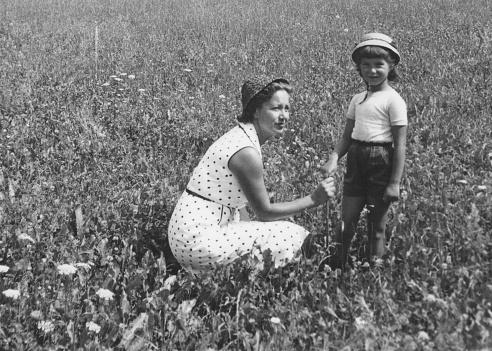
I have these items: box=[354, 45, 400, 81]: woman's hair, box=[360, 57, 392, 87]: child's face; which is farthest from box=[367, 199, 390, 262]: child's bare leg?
box=[354, 45, 400, 81]: woman's hair

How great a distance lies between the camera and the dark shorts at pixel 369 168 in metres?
3.51

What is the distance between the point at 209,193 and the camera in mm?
3801

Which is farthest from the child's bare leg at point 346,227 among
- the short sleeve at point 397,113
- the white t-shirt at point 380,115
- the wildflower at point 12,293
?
the wildflower at point 12,293

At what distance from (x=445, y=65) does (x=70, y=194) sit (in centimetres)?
479

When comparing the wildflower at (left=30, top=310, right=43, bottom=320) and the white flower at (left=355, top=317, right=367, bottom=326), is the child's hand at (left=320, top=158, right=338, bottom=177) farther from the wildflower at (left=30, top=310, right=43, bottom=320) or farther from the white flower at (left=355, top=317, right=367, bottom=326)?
the wildflower at (left=30, top=310, right=43, bottom=320)

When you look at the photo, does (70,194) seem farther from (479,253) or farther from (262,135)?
(479,253)

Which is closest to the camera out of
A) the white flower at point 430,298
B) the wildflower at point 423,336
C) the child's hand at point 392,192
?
the wildflower at point 423,336

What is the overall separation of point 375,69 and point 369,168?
0.56 m

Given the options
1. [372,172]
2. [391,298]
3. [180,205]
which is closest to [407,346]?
[391,298]

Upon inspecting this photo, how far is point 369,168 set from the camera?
355 cm

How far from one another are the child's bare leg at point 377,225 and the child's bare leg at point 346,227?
77 mm

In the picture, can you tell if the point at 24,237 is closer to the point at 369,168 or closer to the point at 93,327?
the point at 93,327

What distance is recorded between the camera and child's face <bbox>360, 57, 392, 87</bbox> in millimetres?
3484

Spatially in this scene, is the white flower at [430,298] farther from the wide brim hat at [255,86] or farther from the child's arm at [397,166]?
the wide brim hat at [255,86]
